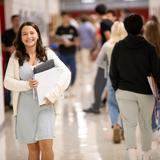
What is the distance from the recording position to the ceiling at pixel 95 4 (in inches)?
1202

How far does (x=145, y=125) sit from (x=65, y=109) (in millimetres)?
3986

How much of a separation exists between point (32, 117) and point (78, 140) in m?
2.23

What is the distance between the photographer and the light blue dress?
402 centimetres

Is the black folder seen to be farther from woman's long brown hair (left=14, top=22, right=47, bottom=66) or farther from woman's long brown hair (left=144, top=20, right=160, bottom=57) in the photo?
woman's long brown hair (left=144, top=20, right=160, bottom=57)

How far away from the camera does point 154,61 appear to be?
14.8 ft

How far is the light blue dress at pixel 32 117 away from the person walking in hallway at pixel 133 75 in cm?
94

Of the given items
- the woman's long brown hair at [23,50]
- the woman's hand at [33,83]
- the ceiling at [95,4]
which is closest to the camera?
the woman's hand at [33,83]

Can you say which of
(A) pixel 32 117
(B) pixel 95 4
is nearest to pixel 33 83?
(A) pixel 32 117

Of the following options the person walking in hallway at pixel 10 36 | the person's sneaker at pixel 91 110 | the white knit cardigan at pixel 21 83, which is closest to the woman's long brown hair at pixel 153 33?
the white knit cardigan at pixel 21 83

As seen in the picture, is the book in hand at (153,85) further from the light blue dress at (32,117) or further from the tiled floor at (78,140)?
the light blue dress at (32,117)

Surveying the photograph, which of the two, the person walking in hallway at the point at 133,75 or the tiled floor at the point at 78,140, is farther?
the tiled floor at the point at 78,140

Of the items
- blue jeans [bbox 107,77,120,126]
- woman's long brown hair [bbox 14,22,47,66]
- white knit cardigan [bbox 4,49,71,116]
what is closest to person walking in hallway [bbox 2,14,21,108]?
blue jeans [bbox 107,77,120,126]

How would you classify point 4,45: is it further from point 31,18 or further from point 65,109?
point 31,18

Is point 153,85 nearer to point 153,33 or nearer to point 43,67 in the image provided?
point 153,33
